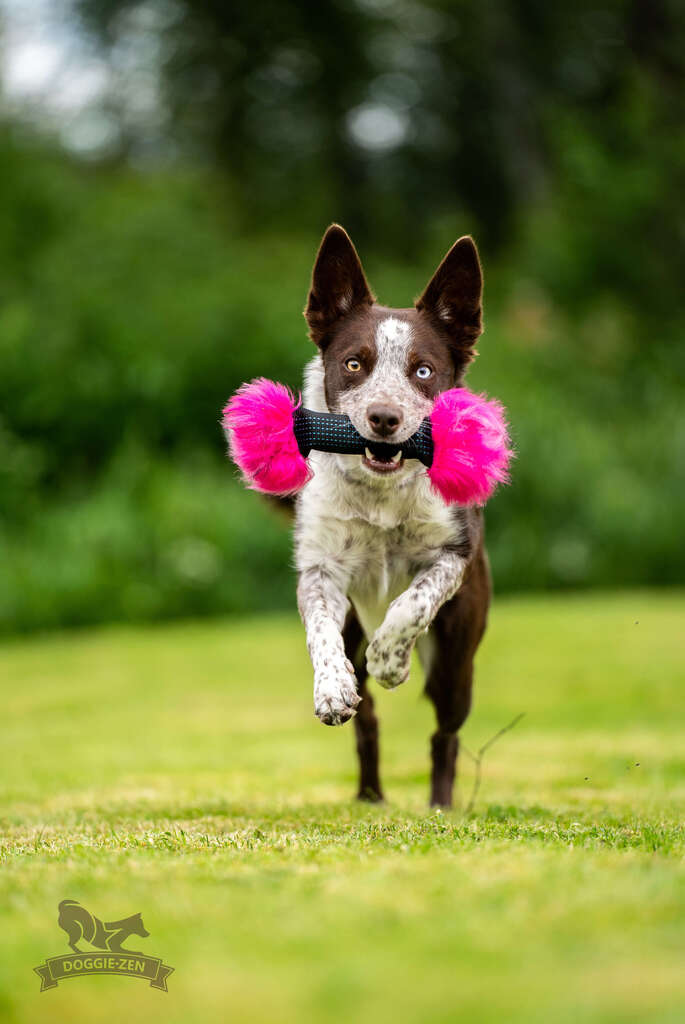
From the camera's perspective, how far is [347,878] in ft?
8.84

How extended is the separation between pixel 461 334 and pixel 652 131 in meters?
16.9

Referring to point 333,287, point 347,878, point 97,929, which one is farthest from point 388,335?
point 97,929

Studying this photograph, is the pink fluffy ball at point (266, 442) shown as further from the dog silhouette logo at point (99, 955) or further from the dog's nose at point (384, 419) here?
the dog silhouette logo at point (99, 955)

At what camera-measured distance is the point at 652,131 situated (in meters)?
20.1

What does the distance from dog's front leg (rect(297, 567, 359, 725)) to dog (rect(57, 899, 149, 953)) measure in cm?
152

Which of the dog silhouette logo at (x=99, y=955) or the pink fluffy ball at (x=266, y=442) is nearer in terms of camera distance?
the dog silhouette logo at (x=99, y=955)

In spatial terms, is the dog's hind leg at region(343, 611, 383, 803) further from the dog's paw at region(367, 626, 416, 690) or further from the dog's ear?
the dog's ear

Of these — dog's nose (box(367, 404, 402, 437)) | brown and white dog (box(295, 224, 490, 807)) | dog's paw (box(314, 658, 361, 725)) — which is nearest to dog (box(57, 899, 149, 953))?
dog's paw (box(314, 658, 361, 725))

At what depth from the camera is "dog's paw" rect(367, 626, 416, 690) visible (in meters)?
4.21

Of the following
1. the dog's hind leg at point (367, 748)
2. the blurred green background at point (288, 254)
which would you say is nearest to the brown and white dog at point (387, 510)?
the dog's hind leg at point (367, 748)

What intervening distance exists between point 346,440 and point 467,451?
16.7 inches

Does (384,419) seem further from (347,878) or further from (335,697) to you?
(347,878)

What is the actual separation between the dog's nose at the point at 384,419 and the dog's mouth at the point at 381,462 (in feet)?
0.44

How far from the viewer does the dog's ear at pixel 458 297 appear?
4770 millimetres
